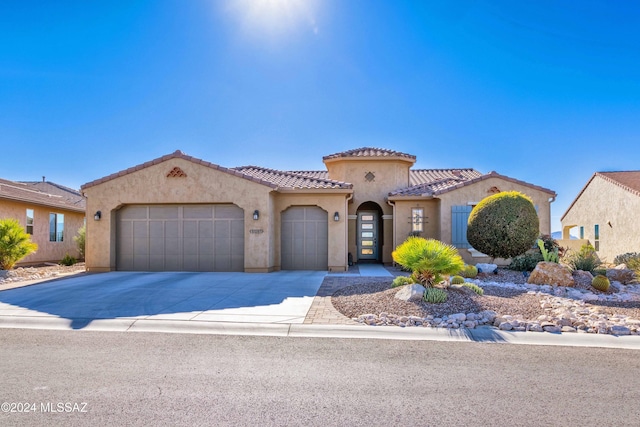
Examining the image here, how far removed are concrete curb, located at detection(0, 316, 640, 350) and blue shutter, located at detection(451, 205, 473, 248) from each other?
9.72m

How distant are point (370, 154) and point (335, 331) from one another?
12.5 meters

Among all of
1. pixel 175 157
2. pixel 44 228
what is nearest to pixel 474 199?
pixel 175 157

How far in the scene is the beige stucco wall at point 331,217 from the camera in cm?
1372

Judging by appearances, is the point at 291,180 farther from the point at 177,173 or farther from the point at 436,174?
the point at 436,174

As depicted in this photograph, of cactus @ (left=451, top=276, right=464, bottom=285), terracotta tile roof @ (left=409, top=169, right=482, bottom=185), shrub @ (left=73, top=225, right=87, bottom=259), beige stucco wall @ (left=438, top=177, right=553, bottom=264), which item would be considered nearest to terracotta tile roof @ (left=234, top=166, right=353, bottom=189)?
beige stucco wall @ (left=438, top=177, right=553, bottom=264)

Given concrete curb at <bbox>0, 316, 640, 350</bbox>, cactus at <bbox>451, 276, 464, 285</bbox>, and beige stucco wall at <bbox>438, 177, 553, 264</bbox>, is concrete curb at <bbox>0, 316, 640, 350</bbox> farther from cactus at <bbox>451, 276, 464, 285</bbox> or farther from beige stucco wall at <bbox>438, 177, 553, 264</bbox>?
beige stucco wall at <bbox>438, 177, 553, 264</bbox>

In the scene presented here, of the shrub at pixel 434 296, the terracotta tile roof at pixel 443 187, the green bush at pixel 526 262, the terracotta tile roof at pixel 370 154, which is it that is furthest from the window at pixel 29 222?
the green bush at pixel 526 262

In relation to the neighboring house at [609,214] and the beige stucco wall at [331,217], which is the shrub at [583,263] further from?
the neighboring house at [609,214]

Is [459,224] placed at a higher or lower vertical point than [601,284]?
higher

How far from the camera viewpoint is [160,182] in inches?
531

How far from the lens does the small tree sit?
12.6 metres

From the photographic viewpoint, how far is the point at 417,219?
1606 cm

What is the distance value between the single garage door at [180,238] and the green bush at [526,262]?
30.5 feet

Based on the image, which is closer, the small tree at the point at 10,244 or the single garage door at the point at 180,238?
the small tree at the point at 10,244
